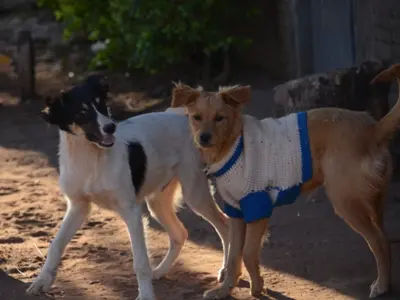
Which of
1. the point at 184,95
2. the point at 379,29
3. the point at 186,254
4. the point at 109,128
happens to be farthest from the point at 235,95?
the point at 379,29

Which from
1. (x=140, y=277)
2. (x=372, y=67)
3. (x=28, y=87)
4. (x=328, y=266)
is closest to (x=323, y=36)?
(x=372, y=67)

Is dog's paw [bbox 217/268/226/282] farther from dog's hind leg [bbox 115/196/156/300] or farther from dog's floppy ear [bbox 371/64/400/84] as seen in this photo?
dog's floppy ear [bbox 371/64/400/84]

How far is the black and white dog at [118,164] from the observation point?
17.0 ft

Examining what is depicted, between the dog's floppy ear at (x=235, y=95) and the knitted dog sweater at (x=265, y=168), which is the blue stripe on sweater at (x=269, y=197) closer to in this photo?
the knitted dog sweater at (x=265, y=168)

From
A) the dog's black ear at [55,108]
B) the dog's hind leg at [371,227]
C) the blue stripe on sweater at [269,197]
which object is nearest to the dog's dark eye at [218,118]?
the blue stripe on sweater at [269,197]

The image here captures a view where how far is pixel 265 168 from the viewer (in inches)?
208

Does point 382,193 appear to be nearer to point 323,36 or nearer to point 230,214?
point 230,214

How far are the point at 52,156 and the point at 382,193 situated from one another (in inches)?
200

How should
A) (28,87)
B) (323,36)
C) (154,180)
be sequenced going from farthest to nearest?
(28,87), (323,36), (154,180)

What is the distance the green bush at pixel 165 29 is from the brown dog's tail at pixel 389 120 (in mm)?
5833

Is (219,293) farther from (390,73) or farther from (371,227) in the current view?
(390,73)

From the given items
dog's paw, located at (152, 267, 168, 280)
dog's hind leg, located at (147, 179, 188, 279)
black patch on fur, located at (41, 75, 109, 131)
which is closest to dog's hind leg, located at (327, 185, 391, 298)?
dog's hind leg, located at (147, 179, 188, 279)

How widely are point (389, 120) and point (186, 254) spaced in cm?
196

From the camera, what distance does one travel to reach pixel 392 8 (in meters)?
8.48
